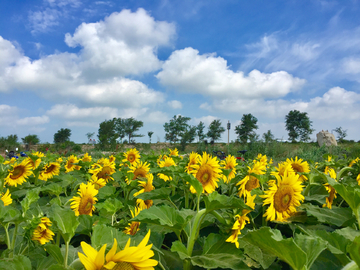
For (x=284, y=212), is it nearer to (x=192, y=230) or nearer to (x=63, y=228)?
(x=192, y=230)

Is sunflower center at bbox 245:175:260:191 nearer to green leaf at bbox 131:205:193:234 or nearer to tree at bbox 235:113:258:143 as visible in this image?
green leaf at bbox 131:205:193:234

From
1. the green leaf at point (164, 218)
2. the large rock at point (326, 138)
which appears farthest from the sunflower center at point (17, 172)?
the large rock at point (326, 138)

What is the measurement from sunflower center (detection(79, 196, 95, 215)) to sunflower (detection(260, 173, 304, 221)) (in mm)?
1169

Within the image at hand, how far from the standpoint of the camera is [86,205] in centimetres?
171

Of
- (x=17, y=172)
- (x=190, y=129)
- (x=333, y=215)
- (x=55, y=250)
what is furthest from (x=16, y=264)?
(x=190, y=129)

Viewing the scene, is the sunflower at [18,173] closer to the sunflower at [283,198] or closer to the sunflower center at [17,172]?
the sunflower center at [17,172]

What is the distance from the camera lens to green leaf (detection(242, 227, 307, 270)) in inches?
27.5

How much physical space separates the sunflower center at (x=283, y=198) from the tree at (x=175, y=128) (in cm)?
4201

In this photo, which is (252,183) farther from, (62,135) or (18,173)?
(62,135)

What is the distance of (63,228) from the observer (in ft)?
2.86

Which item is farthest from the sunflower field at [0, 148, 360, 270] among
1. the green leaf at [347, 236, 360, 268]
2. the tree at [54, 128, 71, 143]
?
the tree at [54, 128, 71, 143]

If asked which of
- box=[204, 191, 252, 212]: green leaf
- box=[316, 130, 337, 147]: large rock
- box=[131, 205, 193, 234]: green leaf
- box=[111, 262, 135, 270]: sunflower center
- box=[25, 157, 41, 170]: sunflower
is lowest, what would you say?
box=[111, 262, 135, 270]: sunflower center

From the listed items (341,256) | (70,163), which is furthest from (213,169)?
(70,163)

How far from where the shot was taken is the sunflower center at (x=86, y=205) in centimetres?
170
